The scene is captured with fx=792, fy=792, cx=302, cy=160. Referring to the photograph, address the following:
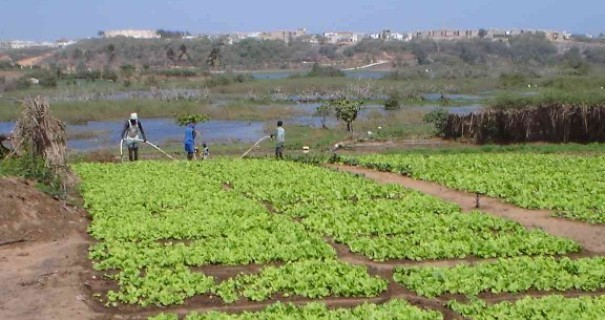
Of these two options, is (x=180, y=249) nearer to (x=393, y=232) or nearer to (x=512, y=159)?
(x=393, y=232)

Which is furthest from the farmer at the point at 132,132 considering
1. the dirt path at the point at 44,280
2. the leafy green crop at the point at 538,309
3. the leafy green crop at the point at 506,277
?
the leafy green crop at the point at 538,309

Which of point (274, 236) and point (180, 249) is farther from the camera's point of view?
point (274, 236)

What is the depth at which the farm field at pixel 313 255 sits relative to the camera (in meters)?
11.5

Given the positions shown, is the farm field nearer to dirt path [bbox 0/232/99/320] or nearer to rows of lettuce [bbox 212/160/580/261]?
rows of lettuce [bbox 212/160/580/261]

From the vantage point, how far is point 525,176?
2212 centimetres

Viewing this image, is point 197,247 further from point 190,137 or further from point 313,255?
point 190,137

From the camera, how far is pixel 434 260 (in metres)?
13.9

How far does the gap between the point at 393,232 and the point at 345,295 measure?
4.24 m

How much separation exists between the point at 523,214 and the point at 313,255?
639 centimetres

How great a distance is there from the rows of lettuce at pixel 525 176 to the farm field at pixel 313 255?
217cm

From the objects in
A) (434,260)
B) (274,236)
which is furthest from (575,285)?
(274,236)

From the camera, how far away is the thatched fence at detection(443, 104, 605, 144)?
3628 centimetres

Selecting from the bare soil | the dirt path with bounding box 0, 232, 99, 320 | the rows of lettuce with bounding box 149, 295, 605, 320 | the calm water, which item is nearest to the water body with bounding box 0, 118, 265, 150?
the calm water

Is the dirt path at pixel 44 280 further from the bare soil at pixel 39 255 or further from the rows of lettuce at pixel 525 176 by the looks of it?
the rows of lettuce at pixel 525 176
